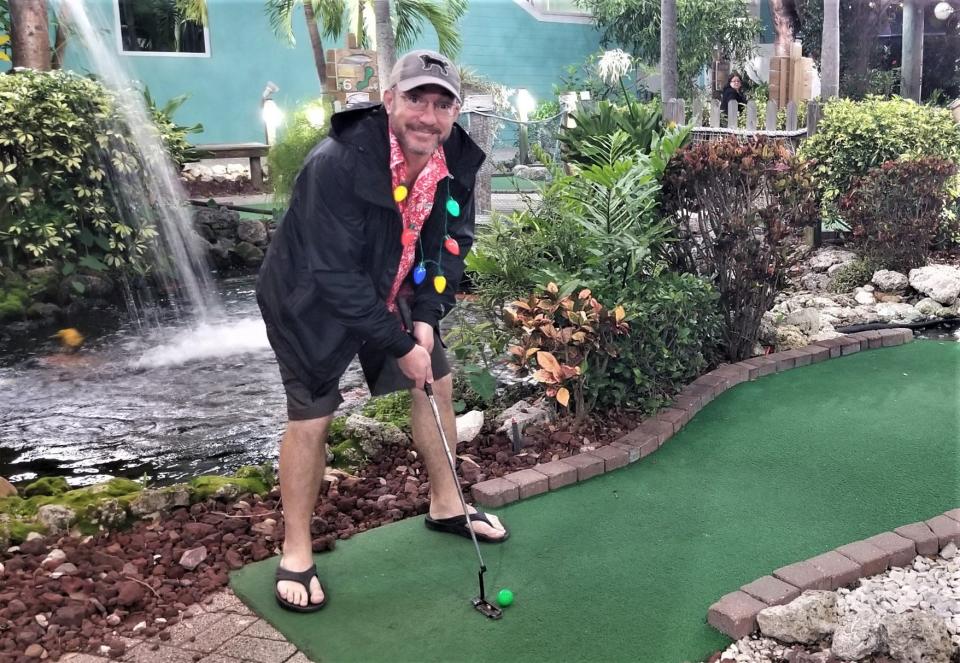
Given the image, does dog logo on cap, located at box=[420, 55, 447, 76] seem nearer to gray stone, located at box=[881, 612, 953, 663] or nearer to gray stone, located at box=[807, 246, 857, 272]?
gray stone, located at box=[881, 612, 953, 663]

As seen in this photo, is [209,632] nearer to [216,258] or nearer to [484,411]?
[484,411]

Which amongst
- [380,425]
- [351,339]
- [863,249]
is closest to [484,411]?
[380,425]

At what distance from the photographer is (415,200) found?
296 cm

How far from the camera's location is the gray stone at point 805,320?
5.95 m

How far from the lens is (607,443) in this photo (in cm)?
410

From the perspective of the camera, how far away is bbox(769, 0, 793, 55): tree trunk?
19688 mm

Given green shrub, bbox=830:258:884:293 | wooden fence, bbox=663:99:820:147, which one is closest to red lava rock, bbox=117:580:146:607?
green shrub, bbox=830:258:884:293

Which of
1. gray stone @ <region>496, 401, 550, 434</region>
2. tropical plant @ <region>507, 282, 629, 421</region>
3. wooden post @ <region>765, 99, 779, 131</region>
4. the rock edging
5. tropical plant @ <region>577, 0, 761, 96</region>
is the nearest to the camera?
the rock edging

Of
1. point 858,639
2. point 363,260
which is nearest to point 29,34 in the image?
point 363,260

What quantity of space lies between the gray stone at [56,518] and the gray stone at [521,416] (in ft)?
6.14

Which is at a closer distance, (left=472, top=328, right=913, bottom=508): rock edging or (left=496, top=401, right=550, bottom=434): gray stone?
(left=472, top=328, right=913, bottom=508): rock edging

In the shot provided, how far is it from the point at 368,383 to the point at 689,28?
19.9 m

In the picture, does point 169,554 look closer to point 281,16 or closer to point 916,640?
point 916,640

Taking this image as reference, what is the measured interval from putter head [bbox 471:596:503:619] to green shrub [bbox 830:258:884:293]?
19.2ft
